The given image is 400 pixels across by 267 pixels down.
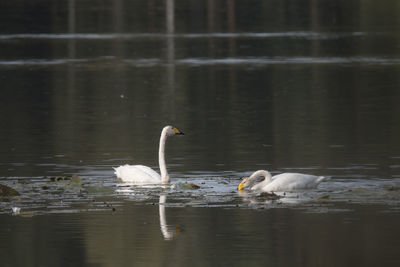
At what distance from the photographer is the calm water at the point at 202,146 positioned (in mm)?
13977

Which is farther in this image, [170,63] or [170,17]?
[170,17]

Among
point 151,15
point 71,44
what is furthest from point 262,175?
point 151,15

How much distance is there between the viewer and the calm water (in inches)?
550

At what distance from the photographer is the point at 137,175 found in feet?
61.4

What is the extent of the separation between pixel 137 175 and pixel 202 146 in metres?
4.49

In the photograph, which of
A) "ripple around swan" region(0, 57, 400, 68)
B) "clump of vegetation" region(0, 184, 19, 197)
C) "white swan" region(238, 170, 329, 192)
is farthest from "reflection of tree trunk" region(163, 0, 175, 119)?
"clump of vegetation" region(0, 184, 19, 197)

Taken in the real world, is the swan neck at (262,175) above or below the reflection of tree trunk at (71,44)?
below

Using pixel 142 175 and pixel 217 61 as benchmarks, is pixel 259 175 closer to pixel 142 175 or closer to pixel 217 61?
pixel 142 175

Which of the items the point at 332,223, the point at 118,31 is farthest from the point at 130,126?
the point at 118,31

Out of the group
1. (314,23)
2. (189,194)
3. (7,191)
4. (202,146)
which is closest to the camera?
(7,191)

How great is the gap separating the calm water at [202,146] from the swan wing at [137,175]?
1.08 feet

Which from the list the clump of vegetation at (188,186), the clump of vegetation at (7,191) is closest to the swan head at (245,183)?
the clump of vegetation at (188,186)

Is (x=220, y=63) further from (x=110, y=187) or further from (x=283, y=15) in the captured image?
(x=283, y=15)

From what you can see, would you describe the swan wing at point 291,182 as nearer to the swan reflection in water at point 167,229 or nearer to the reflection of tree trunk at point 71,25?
the swan reflection in water at point 167,229
